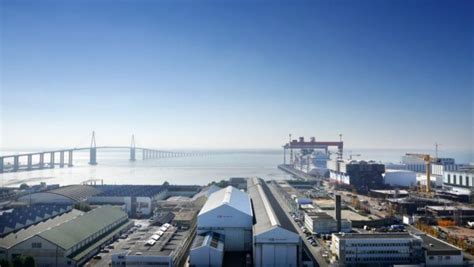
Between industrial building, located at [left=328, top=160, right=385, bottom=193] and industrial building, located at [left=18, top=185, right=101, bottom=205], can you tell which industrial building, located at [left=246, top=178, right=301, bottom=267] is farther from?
industrial building, located at [left=328, top=160, right=385, bottom=193]

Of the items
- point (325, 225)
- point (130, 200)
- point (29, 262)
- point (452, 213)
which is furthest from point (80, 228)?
point (452, 213)

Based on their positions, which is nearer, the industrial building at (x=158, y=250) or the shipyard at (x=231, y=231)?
the industrial building at (x=158, y=250)

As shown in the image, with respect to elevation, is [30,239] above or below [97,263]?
above

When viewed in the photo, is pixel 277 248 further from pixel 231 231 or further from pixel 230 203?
pixel 230 203

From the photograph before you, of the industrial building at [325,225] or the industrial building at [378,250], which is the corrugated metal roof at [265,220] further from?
the industrial building at [378,250]

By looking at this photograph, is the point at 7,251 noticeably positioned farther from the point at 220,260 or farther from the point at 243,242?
the point at 243,242

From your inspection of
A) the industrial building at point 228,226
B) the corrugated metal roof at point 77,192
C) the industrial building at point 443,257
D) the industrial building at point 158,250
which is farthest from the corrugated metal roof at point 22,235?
the industrial building at point 443,257

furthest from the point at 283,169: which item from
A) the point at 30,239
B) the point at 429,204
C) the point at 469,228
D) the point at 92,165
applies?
the point at 30,239
